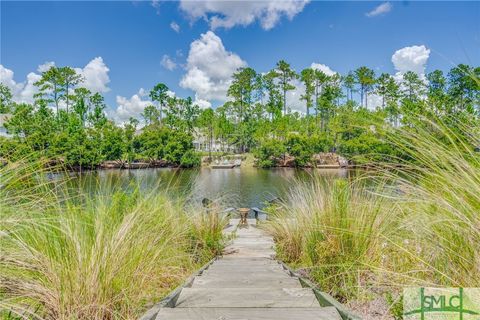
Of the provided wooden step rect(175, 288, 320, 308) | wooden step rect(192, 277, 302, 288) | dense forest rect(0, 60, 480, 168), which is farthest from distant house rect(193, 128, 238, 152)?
wooden step rect(175, 288, 320, 308)

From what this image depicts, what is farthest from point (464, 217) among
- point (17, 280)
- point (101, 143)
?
point (101, 143)

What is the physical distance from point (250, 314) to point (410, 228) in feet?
3.13

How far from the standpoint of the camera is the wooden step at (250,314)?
1.28 metres

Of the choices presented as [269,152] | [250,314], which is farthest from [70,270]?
[269,152]

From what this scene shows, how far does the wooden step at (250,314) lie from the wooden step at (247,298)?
127 millimetres

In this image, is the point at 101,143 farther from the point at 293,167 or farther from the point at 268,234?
the point at 268,234

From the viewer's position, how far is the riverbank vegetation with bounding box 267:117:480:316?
1.25 m

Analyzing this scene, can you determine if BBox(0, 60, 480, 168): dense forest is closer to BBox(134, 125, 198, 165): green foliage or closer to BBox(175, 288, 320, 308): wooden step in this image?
BBox(134, 125, 198, 165): green foliage

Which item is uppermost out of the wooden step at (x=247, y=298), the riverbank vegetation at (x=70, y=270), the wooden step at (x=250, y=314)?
the riverbank vegetation at (x=70, y=270)

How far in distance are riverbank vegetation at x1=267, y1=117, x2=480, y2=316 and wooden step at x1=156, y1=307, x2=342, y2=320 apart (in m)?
0.30

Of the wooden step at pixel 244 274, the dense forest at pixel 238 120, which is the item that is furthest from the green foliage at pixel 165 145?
the wooden step at pixel 244 274

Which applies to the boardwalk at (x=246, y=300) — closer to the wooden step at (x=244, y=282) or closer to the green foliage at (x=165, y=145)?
the wooden step at (x=244, y=282)

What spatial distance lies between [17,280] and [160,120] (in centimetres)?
4412

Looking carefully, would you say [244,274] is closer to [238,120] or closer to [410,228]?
[410,228]
